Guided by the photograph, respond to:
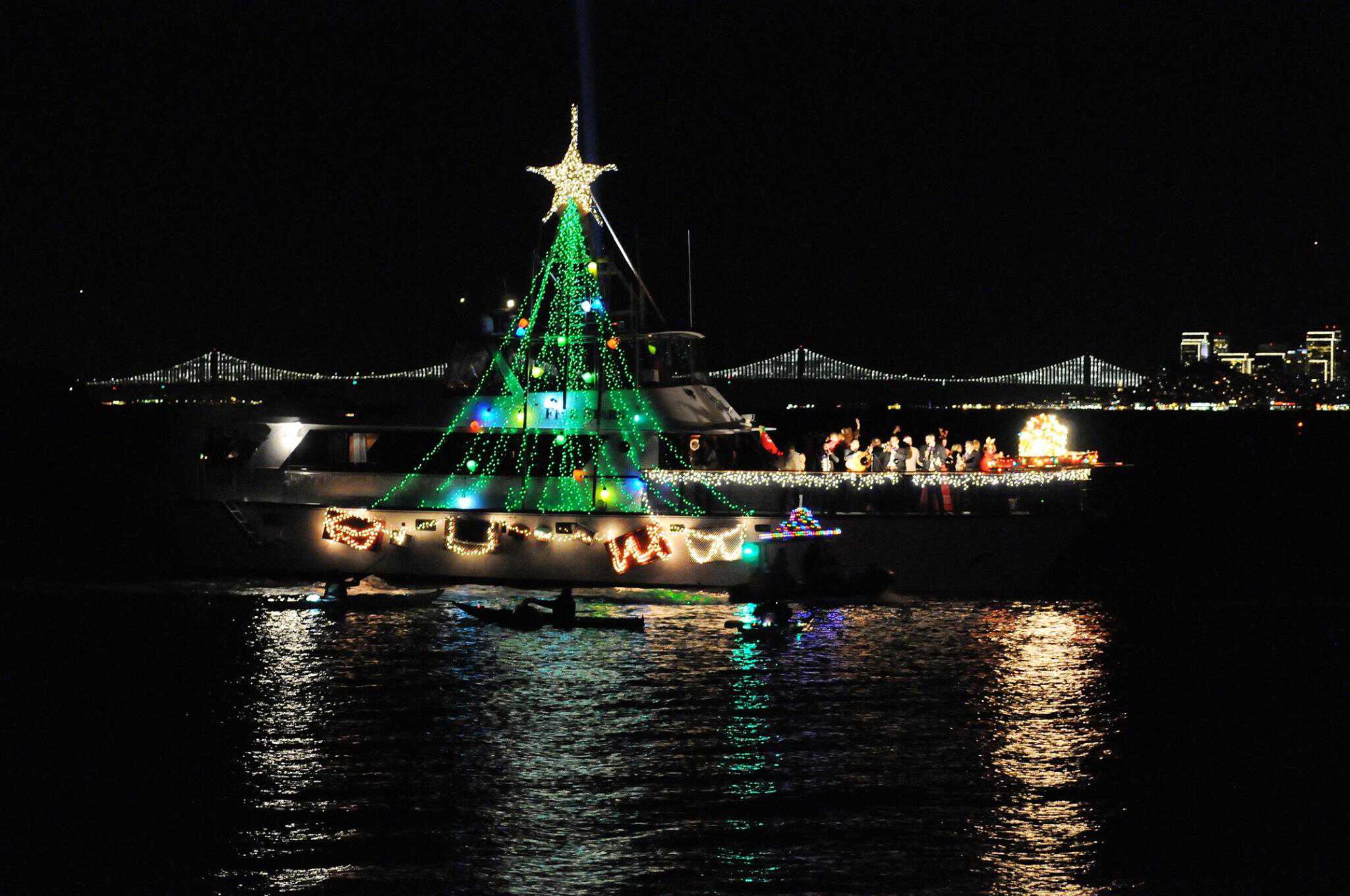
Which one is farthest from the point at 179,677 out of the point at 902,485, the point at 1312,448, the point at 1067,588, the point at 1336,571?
the point at 1312,448

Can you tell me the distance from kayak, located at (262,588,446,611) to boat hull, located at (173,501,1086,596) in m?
0.83

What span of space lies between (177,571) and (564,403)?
9608mm

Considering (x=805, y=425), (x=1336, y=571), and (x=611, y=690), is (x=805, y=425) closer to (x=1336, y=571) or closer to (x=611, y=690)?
(x=1336, y=571)

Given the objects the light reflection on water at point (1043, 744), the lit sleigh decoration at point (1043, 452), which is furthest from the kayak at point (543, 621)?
the lit sleigh decoration at point (1043, 452)

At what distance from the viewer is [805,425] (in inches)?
6570

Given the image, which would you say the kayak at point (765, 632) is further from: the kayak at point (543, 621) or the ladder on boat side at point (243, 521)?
the ladder on boat side at point (243, 521)

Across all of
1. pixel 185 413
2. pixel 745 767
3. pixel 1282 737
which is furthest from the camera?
pixel 185 413

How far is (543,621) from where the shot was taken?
26.6 meters

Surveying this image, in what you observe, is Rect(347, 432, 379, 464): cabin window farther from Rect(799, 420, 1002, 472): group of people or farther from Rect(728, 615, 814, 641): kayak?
Rect(728, 615, 814, 641): kayak

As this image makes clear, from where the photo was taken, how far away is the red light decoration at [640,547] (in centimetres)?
2803

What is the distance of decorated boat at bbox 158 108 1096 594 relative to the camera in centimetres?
2745

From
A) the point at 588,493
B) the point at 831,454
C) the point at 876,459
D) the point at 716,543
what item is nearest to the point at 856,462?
the point at 876,459

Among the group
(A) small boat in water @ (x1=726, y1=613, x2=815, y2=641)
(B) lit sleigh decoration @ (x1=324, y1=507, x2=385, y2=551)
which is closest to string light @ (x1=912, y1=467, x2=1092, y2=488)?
(A) small boat in water @ (x1=726, y1=613, x2=815, y2=641)

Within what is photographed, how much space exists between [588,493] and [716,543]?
2.64 m
